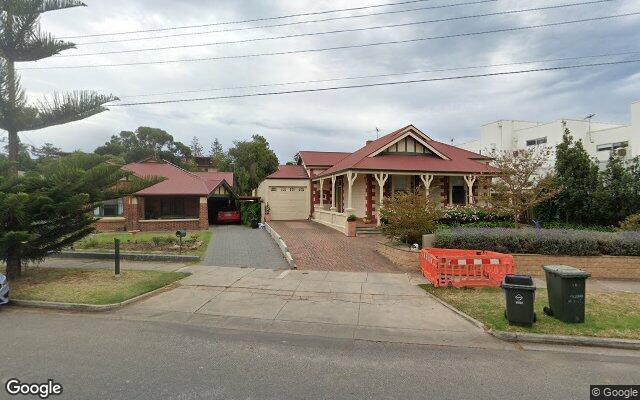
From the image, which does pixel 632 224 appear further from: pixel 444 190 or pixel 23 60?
pixel 23 60

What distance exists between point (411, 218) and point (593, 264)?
5.68 meters

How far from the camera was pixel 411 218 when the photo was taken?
12.9 m

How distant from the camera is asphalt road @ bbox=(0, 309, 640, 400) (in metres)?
4.22

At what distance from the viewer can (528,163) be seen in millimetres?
16766

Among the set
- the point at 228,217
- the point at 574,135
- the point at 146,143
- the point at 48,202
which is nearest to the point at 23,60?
the point at 48,202

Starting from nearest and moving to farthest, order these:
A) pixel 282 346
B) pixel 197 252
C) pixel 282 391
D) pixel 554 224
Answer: pixel 282 391, pixel 282 346, pixel 197 252, pixel 554 224

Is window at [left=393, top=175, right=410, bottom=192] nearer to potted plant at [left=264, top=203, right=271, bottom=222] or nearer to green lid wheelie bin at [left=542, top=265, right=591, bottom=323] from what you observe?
potted plant at [left=264, top=203, right=271, bottom=222]

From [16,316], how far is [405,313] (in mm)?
7925

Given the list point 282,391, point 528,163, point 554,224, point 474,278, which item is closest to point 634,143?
point 554,224

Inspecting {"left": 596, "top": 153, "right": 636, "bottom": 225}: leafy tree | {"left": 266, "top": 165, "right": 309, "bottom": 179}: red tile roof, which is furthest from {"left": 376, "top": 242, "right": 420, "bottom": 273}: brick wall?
{"left": 266, "top": 165, "right": 309, "bottom": 179}: red tile roof

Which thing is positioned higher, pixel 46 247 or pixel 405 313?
pixel 46 247

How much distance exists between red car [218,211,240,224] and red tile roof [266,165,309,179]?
13.4ft

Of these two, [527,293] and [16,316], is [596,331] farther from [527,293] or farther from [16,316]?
[16,316]

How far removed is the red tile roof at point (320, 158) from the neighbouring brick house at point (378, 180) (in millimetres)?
83
